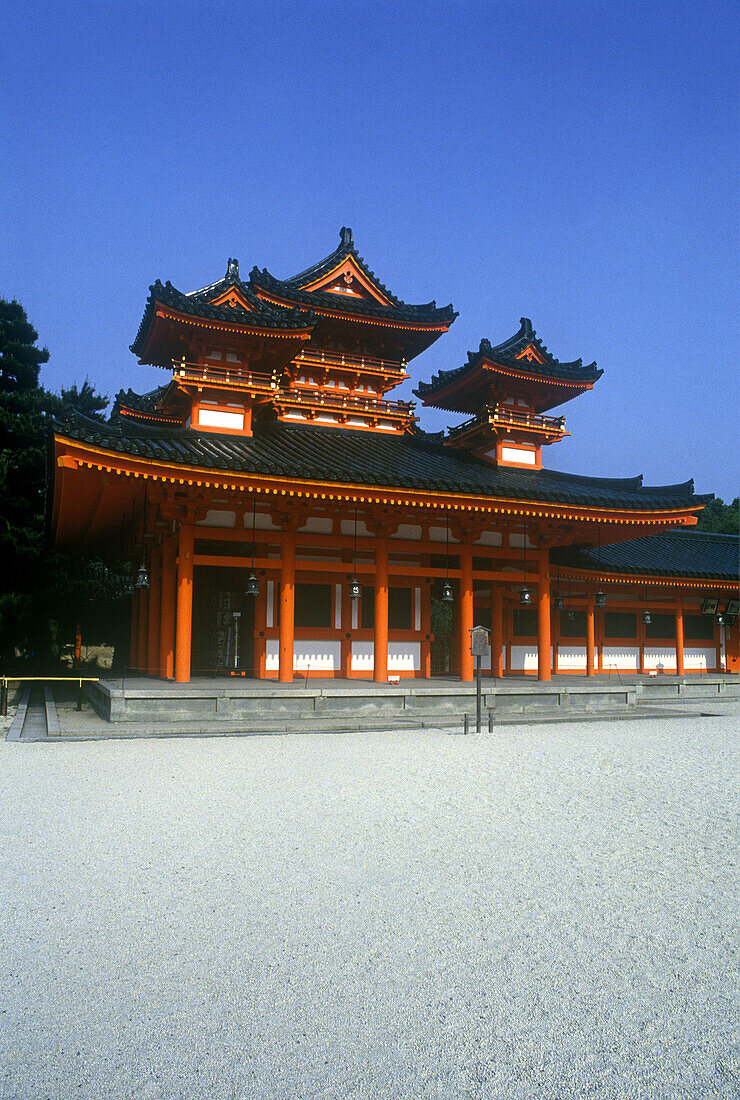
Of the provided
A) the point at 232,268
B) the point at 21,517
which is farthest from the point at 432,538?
the point at 21,517

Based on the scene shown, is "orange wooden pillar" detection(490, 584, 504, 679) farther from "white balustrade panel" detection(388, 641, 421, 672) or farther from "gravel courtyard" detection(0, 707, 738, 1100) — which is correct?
"gravel courtyard" detection(0, 707, 738, 1100)

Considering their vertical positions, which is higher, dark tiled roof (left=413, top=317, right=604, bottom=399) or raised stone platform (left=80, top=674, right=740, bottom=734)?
dark tiled roof (left=413, top=317, right=604, bottom=399)

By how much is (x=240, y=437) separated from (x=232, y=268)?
28.7 feet

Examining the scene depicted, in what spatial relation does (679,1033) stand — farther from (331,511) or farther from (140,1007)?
(331,511)

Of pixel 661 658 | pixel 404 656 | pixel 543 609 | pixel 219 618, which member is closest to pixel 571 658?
pixel 661 658

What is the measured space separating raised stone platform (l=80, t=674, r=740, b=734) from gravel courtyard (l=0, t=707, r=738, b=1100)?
4.93 meters

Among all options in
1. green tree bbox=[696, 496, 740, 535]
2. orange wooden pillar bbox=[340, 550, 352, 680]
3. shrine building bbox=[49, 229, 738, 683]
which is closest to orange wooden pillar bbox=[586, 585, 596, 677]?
shrine building bbox=[49, 229, 738, 683]

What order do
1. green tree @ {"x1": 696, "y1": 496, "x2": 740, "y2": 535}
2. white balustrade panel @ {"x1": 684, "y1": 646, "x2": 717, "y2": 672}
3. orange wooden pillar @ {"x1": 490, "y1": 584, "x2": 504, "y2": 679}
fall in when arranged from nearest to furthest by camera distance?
1. orange wooden pillar @ {"x1": 490, "y1": 584, "x2": 504, "y2": 679}
2. white balustrade panel @ {"x1": 684, "y1": 646, "x2": 717, "y2": 672}
3. green tree @ {"x1": 696, "y1": 496, "x2": 740, "y2": 535}

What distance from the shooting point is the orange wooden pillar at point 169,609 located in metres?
18.1

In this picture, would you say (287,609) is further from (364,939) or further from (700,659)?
(700,659)

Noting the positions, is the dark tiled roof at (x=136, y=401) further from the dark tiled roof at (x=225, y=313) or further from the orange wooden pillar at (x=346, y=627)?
the orange wooden pillar at (x=346, y=627)

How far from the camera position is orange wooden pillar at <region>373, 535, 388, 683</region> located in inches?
715

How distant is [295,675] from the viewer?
1889 centimetres

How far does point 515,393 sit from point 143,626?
46.2 ft
